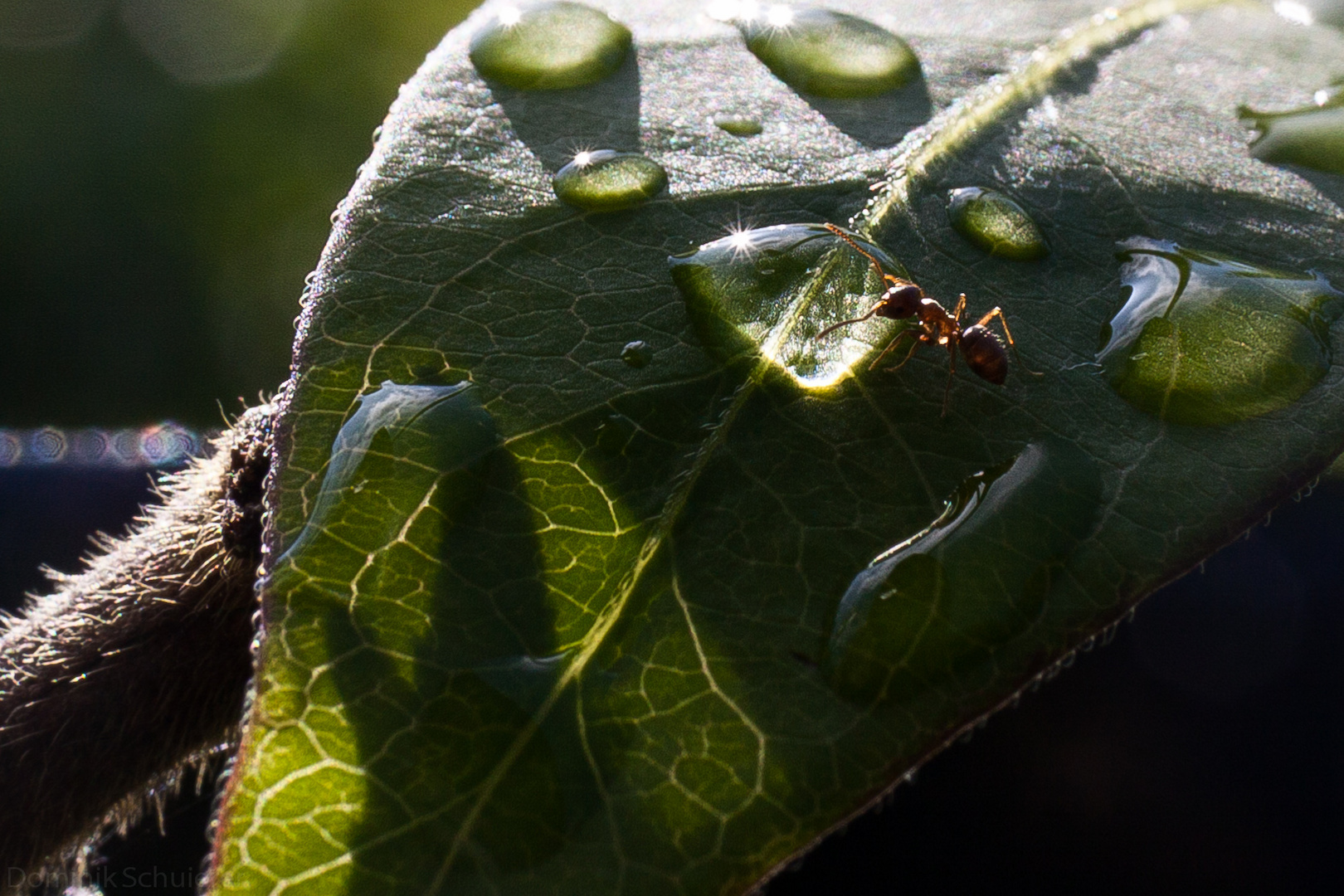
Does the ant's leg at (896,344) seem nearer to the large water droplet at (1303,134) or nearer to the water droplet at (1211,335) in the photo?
the water droplet at (1211,335)

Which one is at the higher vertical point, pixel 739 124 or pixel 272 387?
pixel 739 124

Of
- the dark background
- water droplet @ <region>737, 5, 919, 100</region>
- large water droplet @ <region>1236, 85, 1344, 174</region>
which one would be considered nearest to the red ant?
water droplet @ <region>737, 5, 919, 100</region>

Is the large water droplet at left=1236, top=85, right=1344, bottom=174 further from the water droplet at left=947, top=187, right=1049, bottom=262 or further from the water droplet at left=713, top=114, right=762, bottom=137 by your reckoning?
the water droplet at left=713, top=114, right=762, bottom=137

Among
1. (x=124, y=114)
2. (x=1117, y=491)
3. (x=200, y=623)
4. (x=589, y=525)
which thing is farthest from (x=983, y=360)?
(x=124, y=114)

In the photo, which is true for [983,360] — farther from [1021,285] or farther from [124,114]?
[124,114]

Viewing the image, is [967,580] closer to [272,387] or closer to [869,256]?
[869,256]

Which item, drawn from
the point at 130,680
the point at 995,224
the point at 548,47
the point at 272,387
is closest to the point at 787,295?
the point at 995,224
